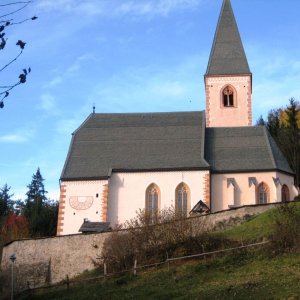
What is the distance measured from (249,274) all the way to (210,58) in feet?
102

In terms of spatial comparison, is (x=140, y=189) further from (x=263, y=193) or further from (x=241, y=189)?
(x=263, y=193)

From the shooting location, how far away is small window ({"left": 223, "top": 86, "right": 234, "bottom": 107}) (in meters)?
44.2

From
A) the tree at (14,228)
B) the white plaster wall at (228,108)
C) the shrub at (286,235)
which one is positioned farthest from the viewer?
the tree at (14,228)

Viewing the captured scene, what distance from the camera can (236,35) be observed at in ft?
161

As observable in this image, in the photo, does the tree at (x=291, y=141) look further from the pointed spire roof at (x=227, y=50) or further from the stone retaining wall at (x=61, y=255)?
the stone retaining wall at (x=61, y=255)

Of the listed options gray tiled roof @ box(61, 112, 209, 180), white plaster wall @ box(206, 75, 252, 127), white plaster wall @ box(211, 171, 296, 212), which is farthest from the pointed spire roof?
white plaster wall @ box(211, 171, 296, 212)

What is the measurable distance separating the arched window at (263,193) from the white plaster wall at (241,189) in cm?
23

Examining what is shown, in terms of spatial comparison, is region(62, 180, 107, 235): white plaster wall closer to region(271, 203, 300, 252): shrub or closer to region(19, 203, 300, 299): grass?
region(19, 203, 300, 299): grass

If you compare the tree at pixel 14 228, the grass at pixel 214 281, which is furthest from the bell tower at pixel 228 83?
the grass at pixel 214 281

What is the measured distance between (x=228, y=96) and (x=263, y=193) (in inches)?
462

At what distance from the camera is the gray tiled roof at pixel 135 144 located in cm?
3628

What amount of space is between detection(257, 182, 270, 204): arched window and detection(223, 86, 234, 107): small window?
10.5 metres

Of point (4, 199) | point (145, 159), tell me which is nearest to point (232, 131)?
point (145, 159)

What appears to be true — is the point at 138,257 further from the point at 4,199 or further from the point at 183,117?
the point at 4,199
